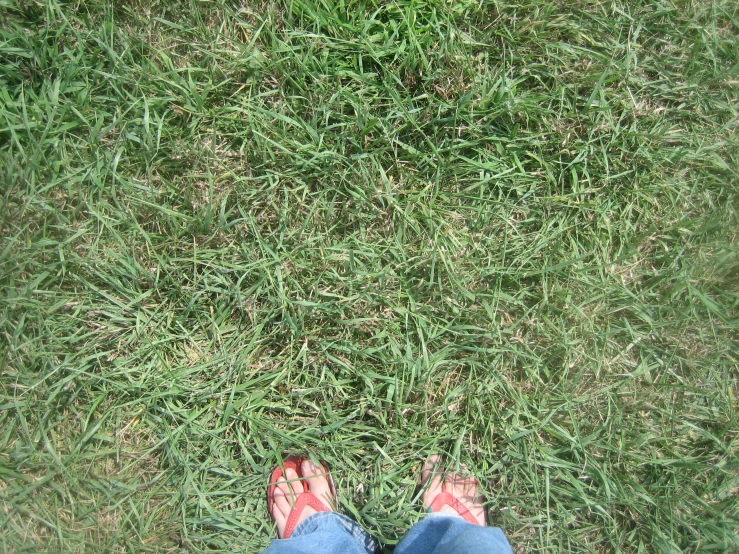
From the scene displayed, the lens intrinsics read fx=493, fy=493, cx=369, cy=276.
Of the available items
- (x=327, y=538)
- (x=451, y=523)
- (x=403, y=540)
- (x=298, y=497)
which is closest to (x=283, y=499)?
(x=298, y=497)

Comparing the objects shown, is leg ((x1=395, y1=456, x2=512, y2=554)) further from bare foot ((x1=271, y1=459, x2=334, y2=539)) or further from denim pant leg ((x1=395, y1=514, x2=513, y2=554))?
bare foot ((x1=271, y1=459, x2=334, y2=539))

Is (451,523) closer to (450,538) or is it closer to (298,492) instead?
(450,538)

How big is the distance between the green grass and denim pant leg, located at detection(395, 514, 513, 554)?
6cm

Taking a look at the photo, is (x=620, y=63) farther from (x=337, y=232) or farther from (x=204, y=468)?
(x=204, y=468)

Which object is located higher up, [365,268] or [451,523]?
[365,268]

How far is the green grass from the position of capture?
5.68ft

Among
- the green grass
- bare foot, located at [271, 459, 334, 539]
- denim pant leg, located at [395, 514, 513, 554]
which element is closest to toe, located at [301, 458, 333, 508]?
bare foot, located at [271, 459, 334, 539]

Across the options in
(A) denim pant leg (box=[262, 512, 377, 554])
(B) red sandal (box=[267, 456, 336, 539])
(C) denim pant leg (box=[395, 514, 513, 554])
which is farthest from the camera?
(B) red sandal (box=[267, 456, 336, 539])

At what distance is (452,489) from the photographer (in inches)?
70.4

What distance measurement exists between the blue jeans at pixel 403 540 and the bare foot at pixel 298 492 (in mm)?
47

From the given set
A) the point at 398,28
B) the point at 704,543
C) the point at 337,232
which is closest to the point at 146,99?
the point at 337,232

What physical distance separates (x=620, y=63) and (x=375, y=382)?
1.49 meters

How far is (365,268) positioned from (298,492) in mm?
863

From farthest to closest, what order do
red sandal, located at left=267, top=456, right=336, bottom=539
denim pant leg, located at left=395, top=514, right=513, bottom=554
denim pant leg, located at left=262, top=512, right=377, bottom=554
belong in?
red sandal, located at left=267, top=456, right=336, bottom=539 → denim pant leg, located at left=262, top=512, right=377, bottom=554 → denim pant leg, located at left=395, top=514, right=513, bottom=554
